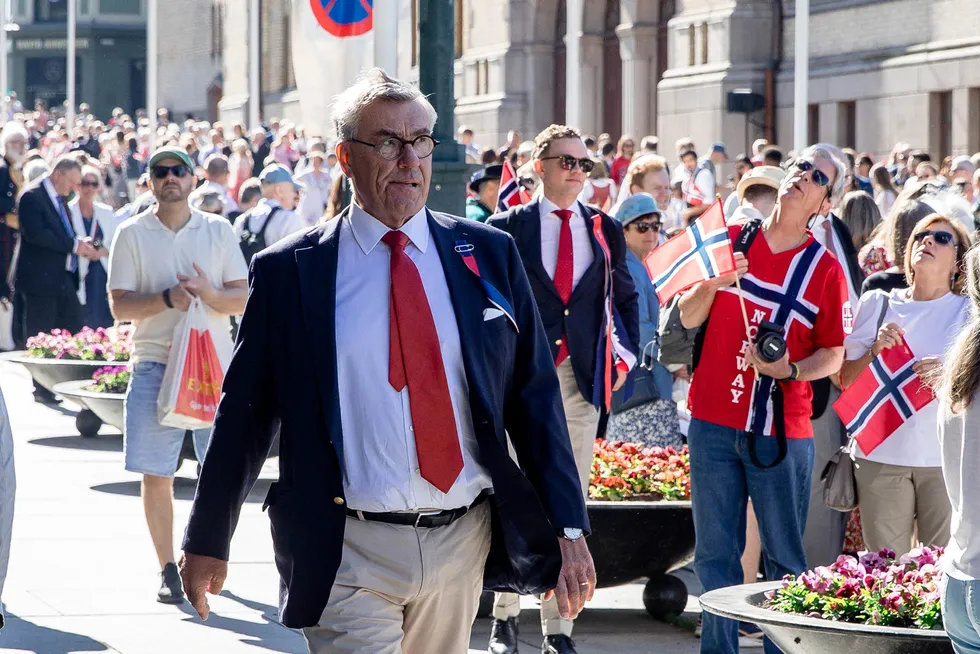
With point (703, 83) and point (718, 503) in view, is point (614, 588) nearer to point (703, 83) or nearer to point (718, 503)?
point (718, 503)

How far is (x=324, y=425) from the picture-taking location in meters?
4.10

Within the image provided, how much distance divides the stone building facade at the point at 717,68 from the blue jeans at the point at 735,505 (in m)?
11.5

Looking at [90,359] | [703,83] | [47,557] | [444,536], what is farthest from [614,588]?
[703,83]

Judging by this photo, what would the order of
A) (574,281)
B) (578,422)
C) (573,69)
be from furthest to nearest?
1. (573,69)
2. (574,281)
3. (578,422)

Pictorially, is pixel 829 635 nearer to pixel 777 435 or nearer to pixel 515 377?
pixel 777 435

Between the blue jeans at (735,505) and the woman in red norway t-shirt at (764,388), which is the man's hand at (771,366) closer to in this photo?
the woman in red norway t-shirt at (764,388)

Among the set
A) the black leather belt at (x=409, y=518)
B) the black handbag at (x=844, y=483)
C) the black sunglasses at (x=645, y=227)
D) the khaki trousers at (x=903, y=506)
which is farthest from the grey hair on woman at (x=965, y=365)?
the black sunglasses at (x=645, y=227)

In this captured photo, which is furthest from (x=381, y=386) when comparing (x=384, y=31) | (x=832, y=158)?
(x=384, y=31)

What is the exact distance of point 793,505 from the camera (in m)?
6.28

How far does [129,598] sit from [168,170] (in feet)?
6.44

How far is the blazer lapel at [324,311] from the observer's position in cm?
407

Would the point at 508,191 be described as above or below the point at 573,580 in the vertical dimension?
above

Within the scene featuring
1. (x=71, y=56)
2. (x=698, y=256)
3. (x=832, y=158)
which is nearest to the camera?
(x=698, y=256)

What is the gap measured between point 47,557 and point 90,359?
552 cm
